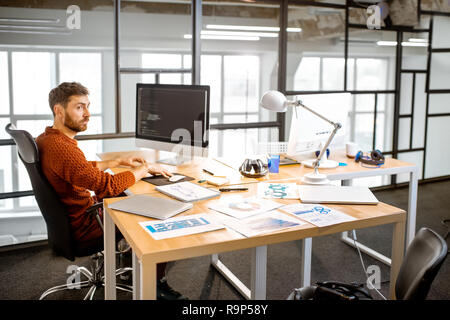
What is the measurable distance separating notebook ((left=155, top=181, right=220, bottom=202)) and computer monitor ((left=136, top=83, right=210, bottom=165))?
16.5 inches

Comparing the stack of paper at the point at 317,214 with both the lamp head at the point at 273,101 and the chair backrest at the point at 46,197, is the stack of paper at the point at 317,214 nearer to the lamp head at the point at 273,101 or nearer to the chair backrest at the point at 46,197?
the lamp head at the point at 273,101

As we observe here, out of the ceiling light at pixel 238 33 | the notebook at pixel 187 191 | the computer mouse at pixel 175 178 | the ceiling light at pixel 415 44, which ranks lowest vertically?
the notebook at pixel 187 191

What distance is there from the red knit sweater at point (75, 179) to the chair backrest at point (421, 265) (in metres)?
1.43

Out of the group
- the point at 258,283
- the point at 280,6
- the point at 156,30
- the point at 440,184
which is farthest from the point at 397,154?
the point at 258,283

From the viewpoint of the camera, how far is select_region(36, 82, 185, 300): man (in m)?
2.22

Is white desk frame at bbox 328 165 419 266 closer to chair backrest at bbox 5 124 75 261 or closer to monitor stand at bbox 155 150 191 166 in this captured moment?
monitor stand at bbox 155 150 191 166

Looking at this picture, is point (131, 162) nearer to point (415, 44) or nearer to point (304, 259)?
point (304, 259)

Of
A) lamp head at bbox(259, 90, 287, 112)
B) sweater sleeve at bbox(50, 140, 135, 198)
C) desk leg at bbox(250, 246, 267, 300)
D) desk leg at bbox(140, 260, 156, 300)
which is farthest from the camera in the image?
lamp head at bbox(259, 90, 287, 112)

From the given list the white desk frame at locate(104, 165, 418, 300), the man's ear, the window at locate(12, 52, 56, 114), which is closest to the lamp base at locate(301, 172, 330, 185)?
the white desk frame at locate(104, 165, 418, 300)

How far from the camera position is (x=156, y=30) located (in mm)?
5055

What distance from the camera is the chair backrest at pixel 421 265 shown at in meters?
1.28

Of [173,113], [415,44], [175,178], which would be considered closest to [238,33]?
[415,44]

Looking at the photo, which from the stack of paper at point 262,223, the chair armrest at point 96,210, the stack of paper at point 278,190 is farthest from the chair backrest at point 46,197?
the stack of paper at point 278,190

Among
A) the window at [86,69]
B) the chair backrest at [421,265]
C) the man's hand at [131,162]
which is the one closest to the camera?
the chair backrest at [421,265]
